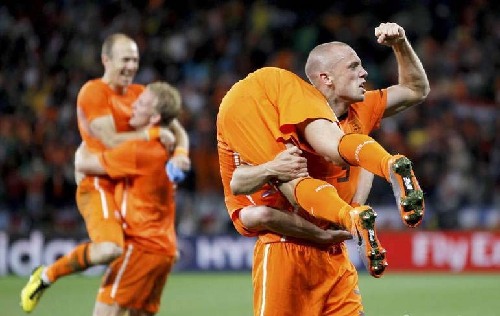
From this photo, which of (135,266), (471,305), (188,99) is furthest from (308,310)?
(188,99)

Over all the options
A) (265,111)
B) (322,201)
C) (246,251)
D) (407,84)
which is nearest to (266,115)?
(265,111)

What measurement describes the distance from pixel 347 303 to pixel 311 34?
1211 centimetres

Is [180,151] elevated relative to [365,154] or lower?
elevated

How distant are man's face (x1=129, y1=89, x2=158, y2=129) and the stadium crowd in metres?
6.58

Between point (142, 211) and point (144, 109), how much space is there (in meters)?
0.77

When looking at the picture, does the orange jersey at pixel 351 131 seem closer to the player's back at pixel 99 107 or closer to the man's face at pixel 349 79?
the man's face at pixel 349 79

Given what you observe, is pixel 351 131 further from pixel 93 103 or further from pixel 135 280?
pixel 93 103

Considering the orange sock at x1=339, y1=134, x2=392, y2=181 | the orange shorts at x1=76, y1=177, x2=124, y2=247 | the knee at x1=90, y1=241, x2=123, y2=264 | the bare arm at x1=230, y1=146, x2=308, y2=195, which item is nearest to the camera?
the orange sock at x1=339, y1=134, x2=392, y2=181

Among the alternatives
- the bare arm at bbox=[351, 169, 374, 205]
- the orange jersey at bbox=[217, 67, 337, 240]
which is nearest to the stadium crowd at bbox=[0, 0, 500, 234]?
the bare arm at bbox=[351, 169, 374, 205]

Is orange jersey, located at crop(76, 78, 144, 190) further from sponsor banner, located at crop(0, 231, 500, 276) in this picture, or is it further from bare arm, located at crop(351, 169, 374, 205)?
sponsor banner, located at crop(0, 231, 500, 276)

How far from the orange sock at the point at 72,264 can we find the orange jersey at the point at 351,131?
2511mm

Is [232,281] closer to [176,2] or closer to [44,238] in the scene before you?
[44,238]

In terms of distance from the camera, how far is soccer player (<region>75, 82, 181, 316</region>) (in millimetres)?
7348

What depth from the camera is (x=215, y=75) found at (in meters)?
16.7
